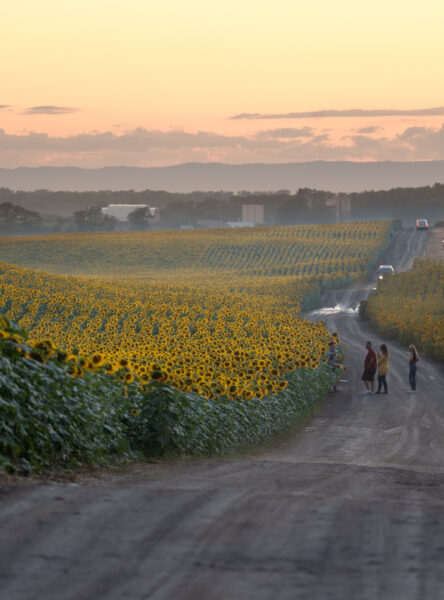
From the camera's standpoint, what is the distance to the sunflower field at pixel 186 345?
495 inches

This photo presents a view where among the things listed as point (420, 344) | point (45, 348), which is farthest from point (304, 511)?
point (420, 344)

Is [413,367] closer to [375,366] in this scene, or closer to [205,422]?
[375,366]

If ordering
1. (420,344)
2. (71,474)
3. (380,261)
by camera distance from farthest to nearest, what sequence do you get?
(380,261), (420,344), (71,474)

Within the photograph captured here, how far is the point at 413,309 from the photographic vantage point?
57500 mm

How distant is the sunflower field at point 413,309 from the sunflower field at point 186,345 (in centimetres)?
586

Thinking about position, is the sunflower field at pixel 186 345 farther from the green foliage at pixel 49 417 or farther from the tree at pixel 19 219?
the tree at pixel 19 219

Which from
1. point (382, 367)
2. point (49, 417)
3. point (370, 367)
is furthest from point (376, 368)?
point (49, 417)

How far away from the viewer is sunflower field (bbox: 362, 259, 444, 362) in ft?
146

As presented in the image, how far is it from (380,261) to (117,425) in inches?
3786

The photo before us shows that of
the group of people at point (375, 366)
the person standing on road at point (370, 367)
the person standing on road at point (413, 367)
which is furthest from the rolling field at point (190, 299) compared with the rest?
the person standing on road at point (413, 367)

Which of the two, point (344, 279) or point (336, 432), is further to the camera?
point (344, 279)

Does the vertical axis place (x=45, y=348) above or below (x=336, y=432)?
above

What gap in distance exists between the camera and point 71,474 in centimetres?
948

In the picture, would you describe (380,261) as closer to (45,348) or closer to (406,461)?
(406,461)
